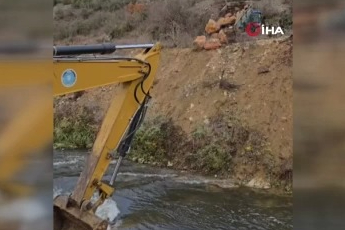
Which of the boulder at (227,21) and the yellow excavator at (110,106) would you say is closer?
the yellow excavator at (110,106)

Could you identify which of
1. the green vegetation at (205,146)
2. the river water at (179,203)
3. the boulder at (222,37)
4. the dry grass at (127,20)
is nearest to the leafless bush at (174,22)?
the dry grass at (127,20)

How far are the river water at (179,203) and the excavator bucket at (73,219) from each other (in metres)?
0.05

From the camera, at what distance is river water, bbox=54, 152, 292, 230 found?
2.96 meters

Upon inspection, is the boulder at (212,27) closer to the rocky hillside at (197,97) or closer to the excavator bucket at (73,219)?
the rocky hillside at (197,97)

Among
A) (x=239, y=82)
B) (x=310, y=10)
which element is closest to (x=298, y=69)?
(x=310, y=10)

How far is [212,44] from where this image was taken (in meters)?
3.01

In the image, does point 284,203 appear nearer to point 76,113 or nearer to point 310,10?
point 76,113

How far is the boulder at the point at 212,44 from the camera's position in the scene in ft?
9.84

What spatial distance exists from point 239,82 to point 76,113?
3.13 ft

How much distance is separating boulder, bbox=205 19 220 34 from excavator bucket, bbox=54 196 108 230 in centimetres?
124

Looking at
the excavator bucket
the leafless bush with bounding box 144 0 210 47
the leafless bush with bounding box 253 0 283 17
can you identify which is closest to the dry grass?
the leafless bush with bounding box 144 0 210 47

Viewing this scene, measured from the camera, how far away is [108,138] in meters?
2.94

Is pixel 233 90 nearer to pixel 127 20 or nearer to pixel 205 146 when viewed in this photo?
pixel 205 146

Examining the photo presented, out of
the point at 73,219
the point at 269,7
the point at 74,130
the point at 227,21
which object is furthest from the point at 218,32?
the point at 73,219
